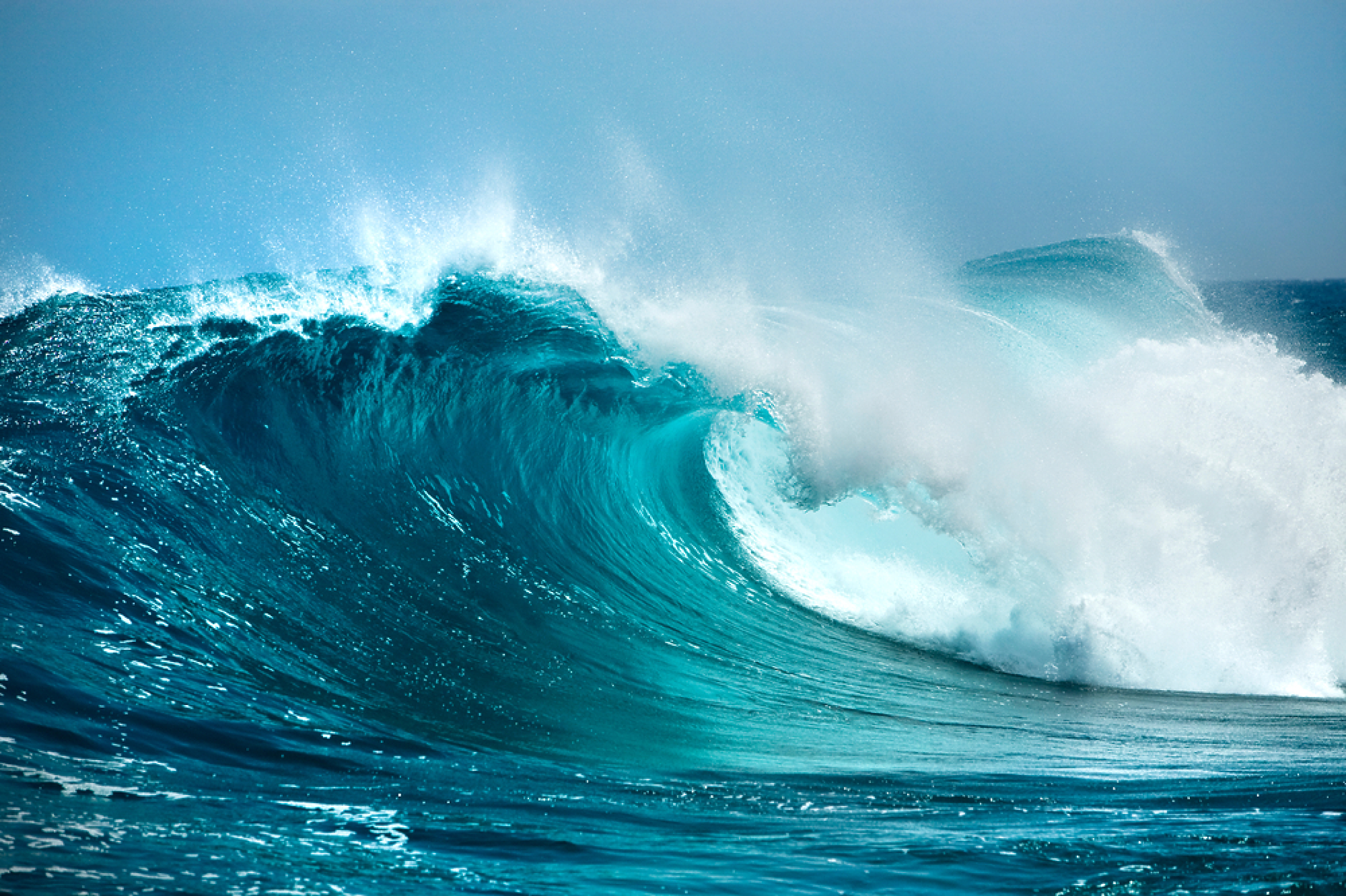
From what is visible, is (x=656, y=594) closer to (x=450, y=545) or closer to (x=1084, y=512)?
(x=450, y=545)

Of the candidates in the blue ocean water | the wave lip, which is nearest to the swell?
the blue ocean water

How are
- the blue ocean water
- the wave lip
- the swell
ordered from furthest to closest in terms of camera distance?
1. the wave lip
2. the swell
3. the blue ocean water

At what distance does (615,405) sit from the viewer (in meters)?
9.38

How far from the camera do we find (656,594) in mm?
7438

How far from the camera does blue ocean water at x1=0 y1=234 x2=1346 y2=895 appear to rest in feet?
9.56

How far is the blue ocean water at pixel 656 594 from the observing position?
2.91 metres

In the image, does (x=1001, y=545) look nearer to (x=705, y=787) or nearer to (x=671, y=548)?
(x=671, y=548)

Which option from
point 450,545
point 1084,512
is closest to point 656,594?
point 450,545

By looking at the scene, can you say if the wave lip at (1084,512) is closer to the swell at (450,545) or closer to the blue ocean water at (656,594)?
the blue ocean water at (656,594)

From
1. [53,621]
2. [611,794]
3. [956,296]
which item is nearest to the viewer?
[611,794]

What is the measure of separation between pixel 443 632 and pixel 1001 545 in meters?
5.35

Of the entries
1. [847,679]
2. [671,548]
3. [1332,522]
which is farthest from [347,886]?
[1332,522]

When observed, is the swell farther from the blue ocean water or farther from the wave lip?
the wave lip

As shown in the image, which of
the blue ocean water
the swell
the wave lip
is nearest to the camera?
the blue ocean water
